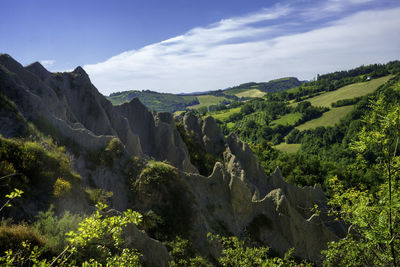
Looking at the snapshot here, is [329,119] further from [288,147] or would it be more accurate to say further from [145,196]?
[145,196]

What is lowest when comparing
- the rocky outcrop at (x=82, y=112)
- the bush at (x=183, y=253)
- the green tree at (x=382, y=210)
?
the bush at (x=183, y=253)

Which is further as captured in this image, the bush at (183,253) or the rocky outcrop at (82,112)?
the rocky outcrop at (82,112)

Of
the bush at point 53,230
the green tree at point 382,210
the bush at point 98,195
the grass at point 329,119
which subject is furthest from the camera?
the grass at point 329,119

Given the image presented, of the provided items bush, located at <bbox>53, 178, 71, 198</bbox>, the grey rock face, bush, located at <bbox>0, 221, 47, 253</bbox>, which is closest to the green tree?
the grey rock face

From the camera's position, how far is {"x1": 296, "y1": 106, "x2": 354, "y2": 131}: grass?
599 feet

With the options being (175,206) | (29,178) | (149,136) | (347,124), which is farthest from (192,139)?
(347,124)

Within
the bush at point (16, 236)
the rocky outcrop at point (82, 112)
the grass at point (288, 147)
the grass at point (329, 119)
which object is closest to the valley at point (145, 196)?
the bush at point (16, 236)

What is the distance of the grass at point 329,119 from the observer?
599 ft

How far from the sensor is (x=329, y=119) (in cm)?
18700

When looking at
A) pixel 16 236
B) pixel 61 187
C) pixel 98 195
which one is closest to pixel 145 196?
pixel 98 195

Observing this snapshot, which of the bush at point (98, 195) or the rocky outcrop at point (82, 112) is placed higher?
the rocky outcrop at point (82, 112)

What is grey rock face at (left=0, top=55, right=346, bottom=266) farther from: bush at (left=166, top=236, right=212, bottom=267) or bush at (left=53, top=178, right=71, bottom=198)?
Answer: bush at (left=53, top=178, right=71, bottom=198)

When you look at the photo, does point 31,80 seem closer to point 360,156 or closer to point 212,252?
point 212,252

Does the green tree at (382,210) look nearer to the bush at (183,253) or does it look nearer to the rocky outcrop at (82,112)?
the bush at (183,253)
